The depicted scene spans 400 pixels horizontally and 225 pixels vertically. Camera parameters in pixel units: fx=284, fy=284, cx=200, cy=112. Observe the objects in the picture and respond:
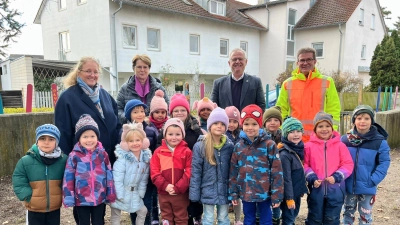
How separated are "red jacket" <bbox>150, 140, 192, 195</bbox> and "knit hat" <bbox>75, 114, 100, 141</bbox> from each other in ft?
2.27

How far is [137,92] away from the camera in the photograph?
3791 mm

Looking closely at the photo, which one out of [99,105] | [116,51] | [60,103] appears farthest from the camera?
[116,51]

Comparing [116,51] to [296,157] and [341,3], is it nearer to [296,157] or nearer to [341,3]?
[296,157]

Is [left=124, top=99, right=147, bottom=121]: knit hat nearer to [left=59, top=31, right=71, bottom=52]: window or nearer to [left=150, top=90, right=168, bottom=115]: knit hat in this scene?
[left=150, top=90, right=168, bottom=115]: knit hat

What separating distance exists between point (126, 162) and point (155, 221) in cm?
96

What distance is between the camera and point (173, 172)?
3049 mm

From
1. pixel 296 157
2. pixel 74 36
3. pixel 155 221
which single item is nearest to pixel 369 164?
pixel 296 157

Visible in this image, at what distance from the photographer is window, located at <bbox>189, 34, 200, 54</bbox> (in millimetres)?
19562

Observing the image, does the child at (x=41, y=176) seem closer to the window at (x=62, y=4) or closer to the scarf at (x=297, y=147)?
the scarf at (x=297, y=147)

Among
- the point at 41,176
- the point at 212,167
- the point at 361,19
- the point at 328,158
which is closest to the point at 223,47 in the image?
the point at 361,19

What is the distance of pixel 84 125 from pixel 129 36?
1455 cm

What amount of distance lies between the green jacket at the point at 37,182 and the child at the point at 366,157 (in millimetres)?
3092

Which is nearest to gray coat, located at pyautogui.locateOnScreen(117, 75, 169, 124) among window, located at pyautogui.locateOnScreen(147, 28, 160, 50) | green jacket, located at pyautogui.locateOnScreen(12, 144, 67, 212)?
green jacket, located at pyautogui.locateOnScreen(12, 144, 67, 212)

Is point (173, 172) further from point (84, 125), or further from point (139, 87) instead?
point (139, 87)
